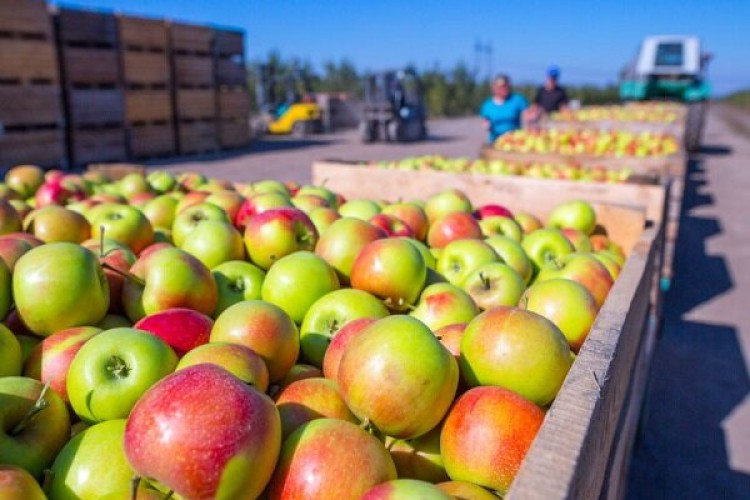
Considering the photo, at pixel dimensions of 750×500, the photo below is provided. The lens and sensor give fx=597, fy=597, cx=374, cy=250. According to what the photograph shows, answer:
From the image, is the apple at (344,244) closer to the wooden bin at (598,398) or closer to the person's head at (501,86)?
the wooden bin at (598,398)

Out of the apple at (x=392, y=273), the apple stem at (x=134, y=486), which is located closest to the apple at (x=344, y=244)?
the apple at (x=392, y=273)

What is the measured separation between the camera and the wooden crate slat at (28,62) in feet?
32.2

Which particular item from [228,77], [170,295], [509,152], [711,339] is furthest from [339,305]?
[228,77]

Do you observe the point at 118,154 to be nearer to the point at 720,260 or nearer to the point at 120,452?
the point at 720,260

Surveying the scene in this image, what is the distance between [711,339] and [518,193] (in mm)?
2012

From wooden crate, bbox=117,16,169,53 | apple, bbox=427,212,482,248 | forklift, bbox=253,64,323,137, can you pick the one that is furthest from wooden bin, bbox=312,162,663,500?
forklift, bbox=253,64,323,137

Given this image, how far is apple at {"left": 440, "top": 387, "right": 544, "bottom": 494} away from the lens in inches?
45.7

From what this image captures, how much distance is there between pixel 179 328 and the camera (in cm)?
152

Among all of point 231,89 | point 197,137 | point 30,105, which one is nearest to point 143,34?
point 197,137

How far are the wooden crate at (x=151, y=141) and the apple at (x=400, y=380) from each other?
12399mm

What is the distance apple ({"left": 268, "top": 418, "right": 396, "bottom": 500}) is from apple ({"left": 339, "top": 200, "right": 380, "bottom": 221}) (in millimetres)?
1663

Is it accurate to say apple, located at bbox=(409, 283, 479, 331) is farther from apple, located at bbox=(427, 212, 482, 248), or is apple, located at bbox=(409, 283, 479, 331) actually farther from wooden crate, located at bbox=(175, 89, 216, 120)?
wooden crate, located at bbox=(175, 89, 216, 120)

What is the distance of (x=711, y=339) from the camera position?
170 inches

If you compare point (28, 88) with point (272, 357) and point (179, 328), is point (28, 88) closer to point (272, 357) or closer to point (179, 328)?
point (179, 328)
